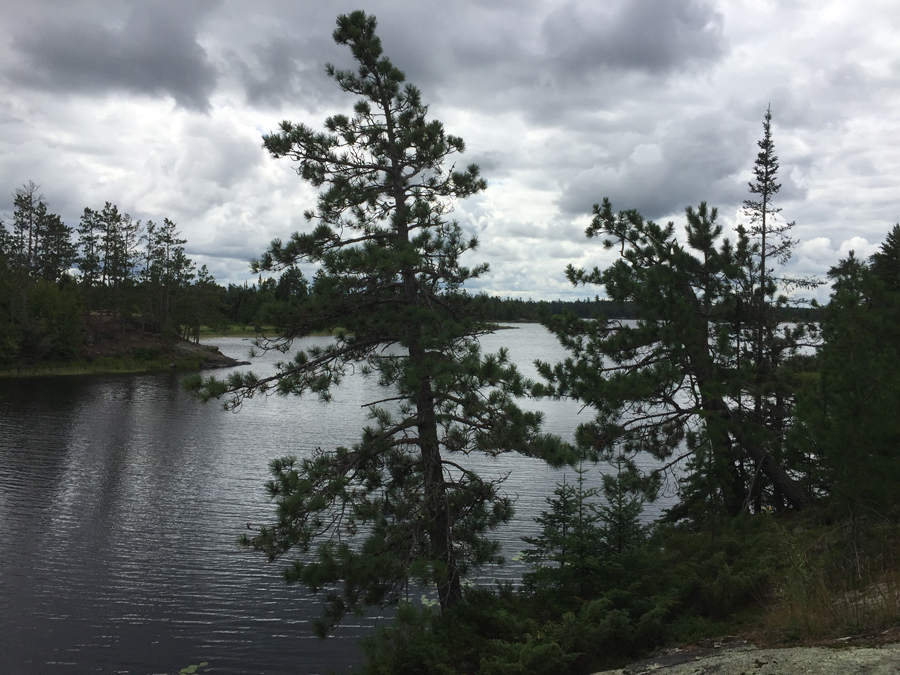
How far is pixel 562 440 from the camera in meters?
9.91

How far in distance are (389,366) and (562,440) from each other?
117 inches

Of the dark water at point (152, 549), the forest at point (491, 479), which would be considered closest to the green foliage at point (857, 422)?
the forest at point (491, 479)

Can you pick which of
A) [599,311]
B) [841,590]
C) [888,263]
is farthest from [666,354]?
[888,263]

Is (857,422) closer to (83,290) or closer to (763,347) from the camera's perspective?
(763,347)

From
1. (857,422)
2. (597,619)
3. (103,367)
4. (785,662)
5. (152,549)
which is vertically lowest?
(152,549)

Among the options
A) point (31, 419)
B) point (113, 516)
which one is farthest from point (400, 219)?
point (31, 419)

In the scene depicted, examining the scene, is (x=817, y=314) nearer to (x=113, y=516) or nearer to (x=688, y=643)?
(x=688, y=643)

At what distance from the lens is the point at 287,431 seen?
107 ft

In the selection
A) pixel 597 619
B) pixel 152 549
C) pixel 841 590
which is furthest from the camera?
pixel 152 549

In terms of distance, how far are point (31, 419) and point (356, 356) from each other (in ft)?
102

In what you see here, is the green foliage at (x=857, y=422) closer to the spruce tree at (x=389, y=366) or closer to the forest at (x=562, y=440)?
the forest at (x=562, y=440)

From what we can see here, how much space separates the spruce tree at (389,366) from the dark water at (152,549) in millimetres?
1557

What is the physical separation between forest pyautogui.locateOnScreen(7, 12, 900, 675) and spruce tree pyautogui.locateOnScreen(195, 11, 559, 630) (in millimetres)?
38

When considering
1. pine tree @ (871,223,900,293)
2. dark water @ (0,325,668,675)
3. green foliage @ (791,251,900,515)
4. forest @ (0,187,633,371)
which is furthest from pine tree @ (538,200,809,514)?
forest @ (0,187,633,371)
